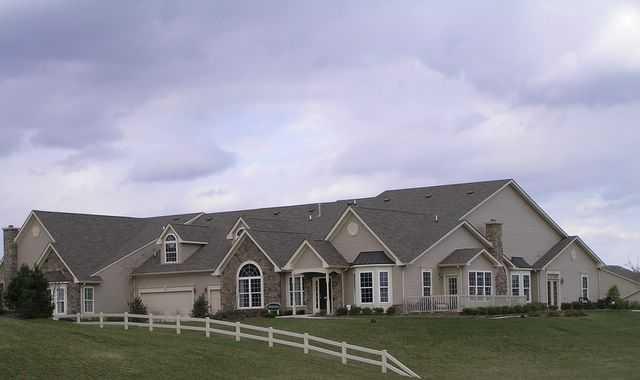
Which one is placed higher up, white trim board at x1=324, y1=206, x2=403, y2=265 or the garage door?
white trim board at x1=324, y1=206, x2=403, y2=265

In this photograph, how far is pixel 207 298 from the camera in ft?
190

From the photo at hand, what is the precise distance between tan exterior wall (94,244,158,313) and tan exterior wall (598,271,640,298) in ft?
94.4

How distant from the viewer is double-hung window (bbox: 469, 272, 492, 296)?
5386 cm

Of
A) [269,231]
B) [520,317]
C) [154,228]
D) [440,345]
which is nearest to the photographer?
[440,345]

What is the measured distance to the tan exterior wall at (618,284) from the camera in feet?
215

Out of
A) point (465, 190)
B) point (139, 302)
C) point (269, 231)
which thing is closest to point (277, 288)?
point (269, 231)

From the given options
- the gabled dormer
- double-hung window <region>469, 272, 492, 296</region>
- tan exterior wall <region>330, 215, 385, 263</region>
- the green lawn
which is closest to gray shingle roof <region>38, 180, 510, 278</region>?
the gabled dormer

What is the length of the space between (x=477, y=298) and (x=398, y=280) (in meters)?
4.19

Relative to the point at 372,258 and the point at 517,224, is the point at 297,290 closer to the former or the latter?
the point at 372,258

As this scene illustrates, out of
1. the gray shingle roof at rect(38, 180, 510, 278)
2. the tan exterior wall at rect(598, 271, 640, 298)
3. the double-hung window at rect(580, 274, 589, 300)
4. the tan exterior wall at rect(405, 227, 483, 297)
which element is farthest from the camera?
the tan exterior wall at rect(598, 271, 640, 298)

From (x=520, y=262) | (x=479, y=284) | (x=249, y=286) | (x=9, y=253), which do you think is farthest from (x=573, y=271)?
(x=9, y=253)

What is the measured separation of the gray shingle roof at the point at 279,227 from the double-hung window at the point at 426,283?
1414 millimetres

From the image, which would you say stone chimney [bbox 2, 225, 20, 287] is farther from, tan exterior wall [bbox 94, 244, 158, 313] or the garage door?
the garage door

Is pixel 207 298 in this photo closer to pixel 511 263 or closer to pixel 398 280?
pixel 398 280
